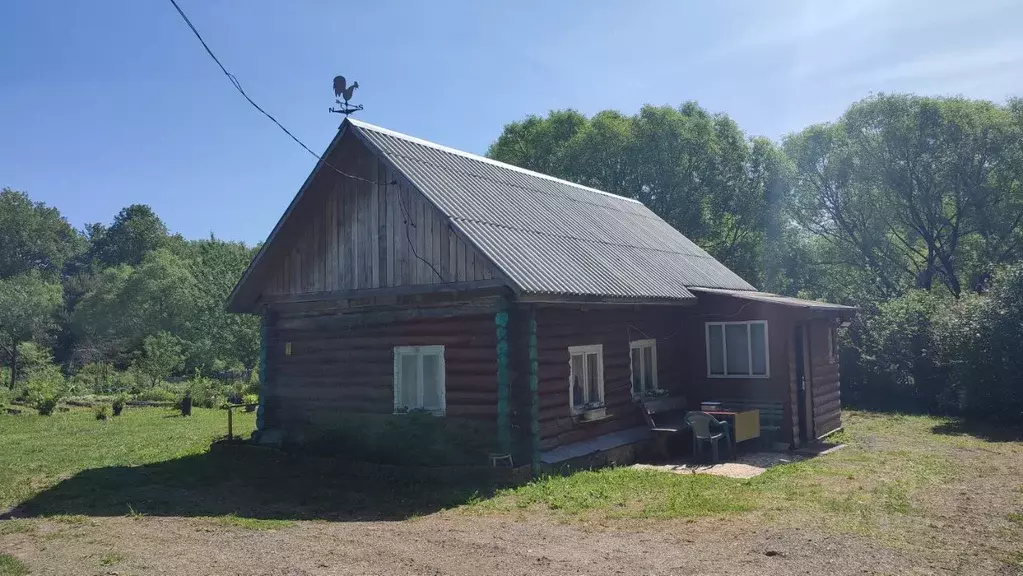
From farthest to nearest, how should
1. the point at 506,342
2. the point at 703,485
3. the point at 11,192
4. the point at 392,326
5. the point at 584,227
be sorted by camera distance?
the point at 11,192, the point at 584,227, the point at 392,326, the point at 506,342, the point at 703,485

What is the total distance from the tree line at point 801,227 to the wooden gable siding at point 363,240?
1718 cm

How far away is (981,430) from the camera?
20359mm

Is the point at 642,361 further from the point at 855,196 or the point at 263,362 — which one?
the point at 855,196

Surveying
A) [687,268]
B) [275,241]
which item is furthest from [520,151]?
[275,241]

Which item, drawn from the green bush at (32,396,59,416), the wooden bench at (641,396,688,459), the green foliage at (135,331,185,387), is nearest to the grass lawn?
the wooden bench at (641,396,688,459)

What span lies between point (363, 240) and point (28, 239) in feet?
259

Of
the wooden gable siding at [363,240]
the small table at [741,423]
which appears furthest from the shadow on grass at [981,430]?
the wooden gable siding at [363,240]

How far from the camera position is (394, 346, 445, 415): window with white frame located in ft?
47.2

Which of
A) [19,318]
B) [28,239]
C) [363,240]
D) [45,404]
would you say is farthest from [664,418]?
[28,239]

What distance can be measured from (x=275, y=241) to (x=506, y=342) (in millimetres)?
6349

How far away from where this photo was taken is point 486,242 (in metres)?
13.6

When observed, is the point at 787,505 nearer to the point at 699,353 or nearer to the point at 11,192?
the point at 699,353

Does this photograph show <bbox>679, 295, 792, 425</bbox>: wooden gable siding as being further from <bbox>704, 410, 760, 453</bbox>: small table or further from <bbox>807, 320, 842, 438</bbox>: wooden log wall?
<bbox>807, 320, 842, 438</bbox>: wooden log wall

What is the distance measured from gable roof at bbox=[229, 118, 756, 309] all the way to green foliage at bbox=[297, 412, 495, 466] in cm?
314
